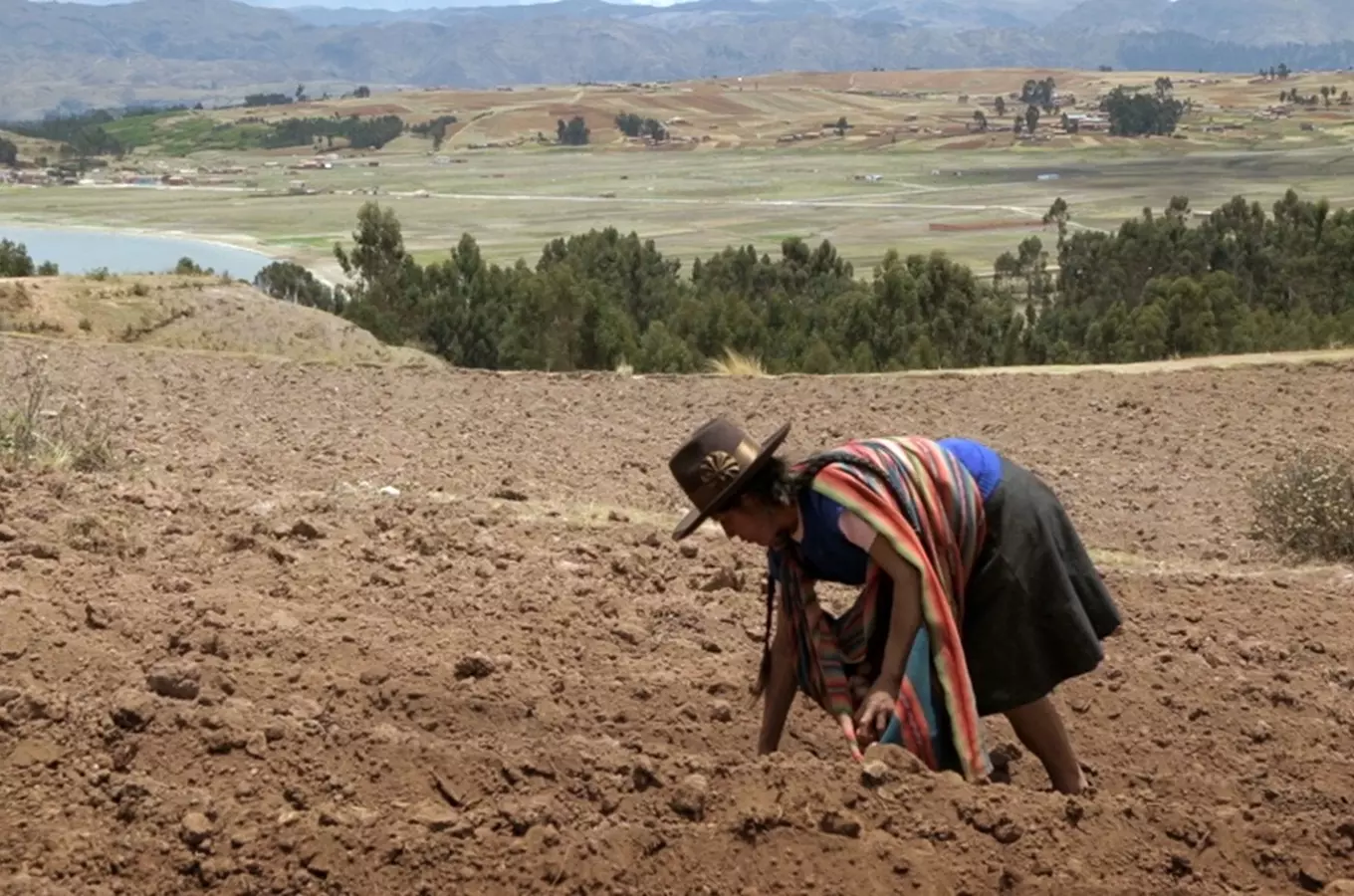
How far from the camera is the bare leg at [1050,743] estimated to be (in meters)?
4.58

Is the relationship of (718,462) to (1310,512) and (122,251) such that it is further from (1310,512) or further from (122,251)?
(122,251)

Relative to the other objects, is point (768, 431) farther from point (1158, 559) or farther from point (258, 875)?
point (258, 875)

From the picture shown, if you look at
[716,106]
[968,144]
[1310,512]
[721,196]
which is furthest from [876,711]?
[716,106]

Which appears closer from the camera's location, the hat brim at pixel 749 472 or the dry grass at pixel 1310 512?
the hat brim at pixel 749 472

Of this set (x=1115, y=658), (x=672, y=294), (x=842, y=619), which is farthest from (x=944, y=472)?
(x=672, y=294)

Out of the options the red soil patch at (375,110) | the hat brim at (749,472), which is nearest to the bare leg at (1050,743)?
the hat brim at (749,472)

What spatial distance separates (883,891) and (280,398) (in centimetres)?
1085

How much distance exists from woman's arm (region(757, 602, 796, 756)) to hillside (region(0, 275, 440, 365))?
1336 cm

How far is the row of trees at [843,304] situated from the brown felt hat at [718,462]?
16.3 meters

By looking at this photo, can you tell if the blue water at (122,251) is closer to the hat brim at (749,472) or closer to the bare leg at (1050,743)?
the bare leg at (1050,743)

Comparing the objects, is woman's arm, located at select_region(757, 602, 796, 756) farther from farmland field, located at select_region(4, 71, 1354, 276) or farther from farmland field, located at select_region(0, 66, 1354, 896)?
farmland field, located at select_region(4, 71, 1354, 276)

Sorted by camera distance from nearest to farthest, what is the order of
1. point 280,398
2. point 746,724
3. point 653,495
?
point 746,724 → point 653,495 → point 280,398

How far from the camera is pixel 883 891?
3652 mm

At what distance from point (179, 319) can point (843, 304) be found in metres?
14.6
